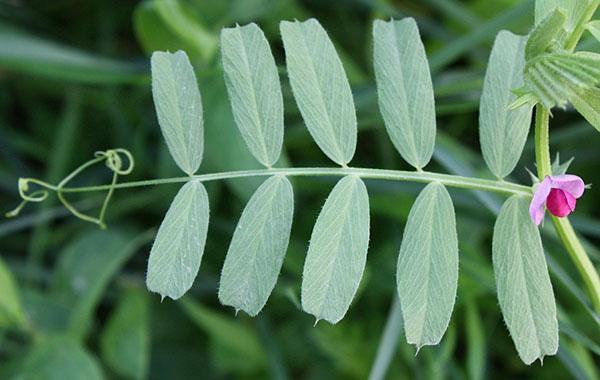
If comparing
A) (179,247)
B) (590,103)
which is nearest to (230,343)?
(179,247)

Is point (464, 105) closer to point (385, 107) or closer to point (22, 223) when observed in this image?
point (385, 107)

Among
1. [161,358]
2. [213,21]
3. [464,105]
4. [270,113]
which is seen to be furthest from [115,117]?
[270,113]

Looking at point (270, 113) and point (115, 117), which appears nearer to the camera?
point (270, 113)

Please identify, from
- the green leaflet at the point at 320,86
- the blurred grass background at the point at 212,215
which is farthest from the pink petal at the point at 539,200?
the blurred grass background at the point at 212,215

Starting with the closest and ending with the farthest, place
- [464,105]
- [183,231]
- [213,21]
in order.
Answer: [183,231], [464,105], [213,21]

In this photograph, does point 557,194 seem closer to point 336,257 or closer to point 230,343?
point 336,257

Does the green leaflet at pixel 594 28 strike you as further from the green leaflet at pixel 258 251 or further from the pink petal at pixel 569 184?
the green leaflet at pixel 258 251

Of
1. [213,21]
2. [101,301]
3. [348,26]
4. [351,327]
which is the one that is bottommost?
[351,327]
